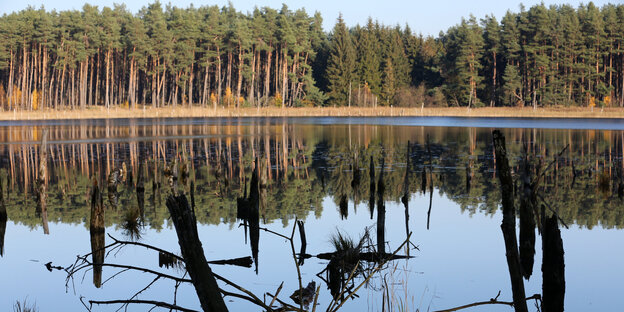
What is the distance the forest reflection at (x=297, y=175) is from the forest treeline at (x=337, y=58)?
195 feet

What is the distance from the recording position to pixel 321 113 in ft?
299

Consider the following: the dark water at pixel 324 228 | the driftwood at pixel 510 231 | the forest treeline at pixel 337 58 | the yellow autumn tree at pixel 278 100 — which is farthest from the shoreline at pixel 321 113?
the driftwood at pixel 510 231

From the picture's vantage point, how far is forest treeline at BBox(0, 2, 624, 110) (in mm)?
94812

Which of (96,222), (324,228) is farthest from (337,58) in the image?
(96,222)

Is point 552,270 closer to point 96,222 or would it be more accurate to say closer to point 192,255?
point 192,255

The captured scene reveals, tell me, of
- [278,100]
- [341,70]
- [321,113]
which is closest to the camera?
[321,113]

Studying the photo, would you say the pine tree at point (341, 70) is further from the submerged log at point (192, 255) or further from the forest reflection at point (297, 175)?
the submerged log at point (192, 255)

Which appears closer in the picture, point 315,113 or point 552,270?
point 552,270

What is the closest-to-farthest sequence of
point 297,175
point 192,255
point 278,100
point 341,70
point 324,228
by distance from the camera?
point 192,255
point 324,228
point 297,175
point 278,100
point 341,70

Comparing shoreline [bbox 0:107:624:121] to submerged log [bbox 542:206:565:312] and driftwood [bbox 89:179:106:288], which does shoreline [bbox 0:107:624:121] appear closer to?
driftwood [bbox 89:179:106:288]

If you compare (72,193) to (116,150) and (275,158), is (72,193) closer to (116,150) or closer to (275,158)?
(275,158)

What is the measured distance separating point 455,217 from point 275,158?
46.7ft

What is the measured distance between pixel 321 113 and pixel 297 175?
6897 centimetres

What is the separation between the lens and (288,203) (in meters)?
16.6
